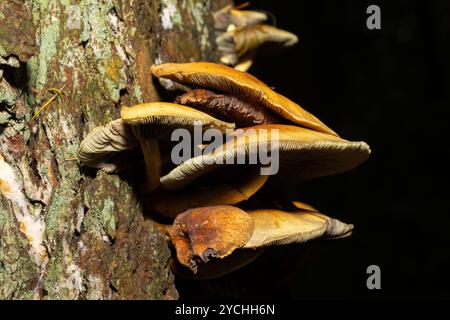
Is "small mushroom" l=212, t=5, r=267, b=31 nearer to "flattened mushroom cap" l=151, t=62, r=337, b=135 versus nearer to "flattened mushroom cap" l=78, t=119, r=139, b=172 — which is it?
"flattened mushroom cap" l=151, t=62, r=337, b=135

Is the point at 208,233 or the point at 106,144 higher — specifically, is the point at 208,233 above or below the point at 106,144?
below

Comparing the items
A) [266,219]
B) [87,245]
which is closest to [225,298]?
[266,219]

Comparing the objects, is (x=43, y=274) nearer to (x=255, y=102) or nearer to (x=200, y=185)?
(x=200, y=185)

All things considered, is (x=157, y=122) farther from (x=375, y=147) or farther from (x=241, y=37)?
(x=375, y=147)

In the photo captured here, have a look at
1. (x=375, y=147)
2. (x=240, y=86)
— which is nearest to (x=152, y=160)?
(x=240, y=86)

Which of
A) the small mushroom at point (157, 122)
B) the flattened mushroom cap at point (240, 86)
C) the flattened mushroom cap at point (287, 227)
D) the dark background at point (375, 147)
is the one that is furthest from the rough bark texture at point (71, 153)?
the dark background at point (375, 147)

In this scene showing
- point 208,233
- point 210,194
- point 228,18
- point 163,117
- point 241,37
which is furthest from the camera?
point 228,18

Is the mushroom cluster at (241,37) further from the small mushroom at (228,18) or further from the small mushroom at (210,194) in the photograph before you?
the small mushroom at (210,194)
